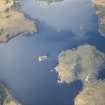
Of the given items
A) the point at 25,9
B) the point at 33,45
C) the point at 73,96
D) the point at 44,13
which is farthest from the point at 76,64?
the point at 25,9

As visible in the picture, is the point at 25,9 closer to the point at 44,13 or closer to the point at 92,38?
the point at 44,13

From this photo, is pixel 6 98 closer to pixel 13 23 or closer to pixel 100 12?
pixel 13 23

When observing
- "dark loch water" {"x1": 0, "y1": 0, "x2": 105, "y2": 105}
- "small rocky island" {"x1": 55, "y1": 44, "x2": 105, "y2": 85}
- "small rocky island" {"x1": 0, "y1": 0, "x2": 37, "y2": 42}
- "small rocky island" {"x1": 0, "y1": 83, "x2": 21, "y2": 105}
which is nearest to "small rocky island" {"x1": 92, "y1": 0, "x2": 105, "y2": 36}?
"dark loch water" {"x1": 0, "y1": 0, "x2": 105, "y2": 105}

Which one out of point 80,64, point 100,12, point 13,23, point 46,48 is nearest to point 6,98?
point 80,64

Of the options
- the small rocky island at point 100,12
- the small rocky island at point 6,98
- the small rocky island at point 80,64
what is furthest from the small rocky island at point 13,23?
the small rocky island at point 6,98

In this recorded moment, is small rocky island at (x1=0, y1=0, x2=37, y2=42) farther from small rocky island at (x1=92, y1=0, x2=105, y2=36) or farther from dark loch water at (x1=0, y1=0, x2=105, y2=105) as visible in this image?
small rocky island at (x1=92, y1=0, x2=105, y2=36)

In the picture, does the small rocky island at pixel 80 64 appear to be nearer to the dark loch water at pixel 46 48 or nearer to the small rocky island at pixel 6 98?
the dark loch water at pixel 46 48

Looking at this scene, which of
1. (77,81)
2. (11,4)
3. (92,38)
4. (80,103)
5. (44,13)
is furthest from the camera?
(11,4)
